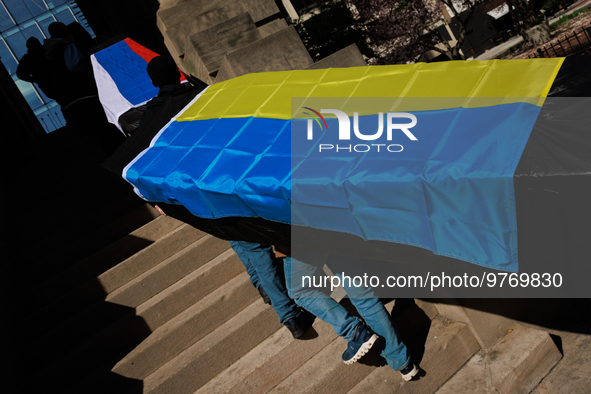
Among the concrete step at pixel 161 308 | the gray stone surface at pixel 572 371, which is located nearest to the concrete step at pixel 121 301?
the concrete step at pixel 161 308

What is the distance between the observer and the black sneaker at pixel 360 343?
9.61 feet

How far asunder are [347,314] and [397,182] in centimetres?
142

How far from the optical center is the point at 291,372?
342 centimetres

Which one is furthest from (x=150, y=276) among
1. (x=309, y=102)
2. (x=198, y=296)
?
(x=309, y=102)

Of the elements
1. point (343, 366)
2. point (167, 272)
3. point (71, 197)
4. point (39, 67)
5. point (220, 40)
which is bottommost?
point (343, 366)

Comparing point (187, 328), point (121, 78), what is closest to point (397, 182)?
point (187, 328)

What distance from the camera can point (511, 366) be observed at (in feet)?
10.1

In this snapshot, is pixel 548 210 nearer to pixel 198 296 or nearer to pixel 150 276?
pixel 198 296

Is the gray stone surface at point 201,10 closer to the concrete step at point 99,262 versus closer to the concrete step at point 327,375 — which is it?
the concrete step at point 99,262

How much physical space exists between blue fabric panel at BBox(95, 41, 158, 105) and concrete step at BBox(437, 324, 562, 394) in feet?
14.1

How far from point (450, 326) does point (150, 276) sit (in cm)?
286

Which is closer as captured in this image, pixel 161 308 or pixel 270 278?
pixel 270 278

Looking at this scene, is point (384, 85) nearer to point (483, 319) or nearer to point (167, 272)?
point (483, 319)

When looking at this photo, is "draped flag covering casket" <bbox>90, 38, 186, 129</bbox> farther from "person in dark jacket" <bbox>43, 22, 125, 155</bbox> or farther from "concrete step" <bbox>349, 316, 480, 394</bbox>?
"concrete step" <bbox>349, 316, 480, 394</bbox>
